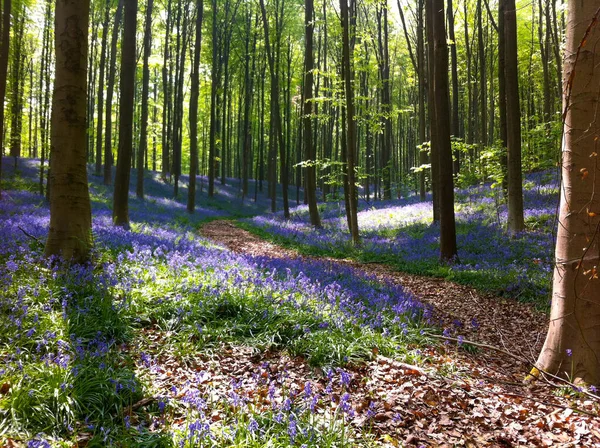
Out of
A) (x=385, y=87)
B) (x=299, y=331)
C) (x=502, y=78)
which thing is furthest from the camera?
(x=385, y=87)

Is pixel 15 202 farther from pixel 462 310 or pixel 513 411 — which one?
pixel 513 411

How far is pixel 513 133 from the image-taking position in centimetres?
1195

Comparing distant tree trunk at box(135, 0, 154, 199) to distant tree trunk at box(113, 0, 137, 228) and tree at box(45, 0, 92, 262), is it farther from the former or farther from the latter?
tree at box(45, 0, 92, 262)

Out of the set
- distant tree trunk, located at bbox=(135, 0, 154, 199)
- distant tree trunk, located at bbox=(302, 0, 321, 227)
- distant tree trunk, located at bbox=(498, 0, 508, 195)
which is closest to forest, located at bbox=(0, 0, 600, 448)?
distant tree trunk, located at bbox=(498, 0, 508, 195)

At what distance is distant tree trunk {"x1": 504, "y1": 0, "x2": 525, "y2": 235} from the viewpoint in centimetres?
1194

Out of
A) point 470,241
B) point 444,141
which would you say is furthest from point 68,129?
point 470,241

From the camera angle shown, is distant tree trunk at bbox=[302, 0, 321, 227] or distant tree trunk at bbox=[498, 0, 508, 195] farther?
distant tree trunk at bbox=[302, 0, 321, 227]

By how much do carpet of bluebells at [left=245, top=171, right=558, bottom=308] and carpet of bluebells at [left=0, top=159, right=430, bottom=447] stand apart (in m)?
3.01

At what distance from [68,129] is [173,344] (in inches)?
163

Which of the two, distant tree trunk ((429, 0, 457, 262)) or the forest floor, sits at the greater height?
distant tree trunk ((429, 0, 457, 262))

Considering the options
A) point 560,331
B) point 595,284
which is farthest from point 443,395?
point 595,284

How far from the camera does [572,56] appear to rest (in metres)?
3.83

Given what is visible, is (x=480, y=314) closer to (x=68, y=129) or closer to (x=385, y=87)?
(x=68, y=129)

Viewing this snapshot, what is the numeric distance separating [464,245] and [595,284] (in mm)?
8473
